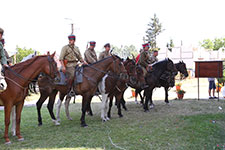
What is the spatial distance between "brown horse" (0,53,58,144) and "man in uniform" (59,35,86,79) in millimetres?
1535

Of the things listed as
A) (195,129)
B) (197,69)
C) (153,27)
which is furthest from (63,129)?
(153,27)

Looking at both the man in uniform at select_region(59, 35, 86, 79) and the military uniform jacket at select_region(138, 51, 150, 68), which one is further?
the military uniform jacket at select_region(138, 51, 150, 68)

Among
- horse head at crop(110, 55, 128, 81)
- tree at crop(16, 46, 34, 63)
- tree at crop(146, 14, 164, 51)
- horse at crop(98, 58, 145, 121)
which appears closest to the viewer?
horse head at crop(110, 55, 128, 81)

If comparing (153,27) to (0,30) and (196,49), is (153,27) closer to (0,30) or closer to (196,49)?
(196,49)

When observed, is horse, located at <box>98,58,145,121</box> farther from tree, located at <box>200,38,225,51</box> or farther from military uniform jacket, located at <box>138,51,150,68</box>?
tree, located at <box>200,38,225,51</box>

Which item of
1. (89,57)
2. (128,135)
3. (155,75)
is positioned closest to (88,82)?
(89,57)

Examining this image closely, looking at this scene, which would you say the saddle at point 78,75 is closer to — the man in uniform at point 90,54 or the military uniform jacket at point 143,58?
the man in uniform at point 90,54

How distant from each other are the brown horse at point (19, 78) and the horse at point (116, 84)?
2717mm

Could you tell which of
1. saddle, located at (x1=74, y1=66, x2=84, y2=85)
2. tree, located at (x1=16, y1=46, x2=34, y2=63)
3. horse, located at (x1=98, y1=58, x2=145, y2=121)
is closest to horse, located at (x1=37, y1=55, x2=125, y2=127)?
saddle, located at (x1=74, y1=66, x2=84, y2=85)

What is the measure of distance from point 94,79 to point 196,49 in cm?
4426

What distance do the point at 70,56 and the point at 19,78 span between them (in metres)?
2.28

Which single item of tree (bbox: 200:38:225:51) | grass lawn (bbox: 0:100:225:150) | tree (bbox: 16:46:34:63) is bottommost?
grass lawn (bbox: 0:100:225:150)

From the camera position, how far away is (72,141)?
19.1 feet

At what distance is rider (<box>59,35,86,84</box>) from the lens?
763cm
